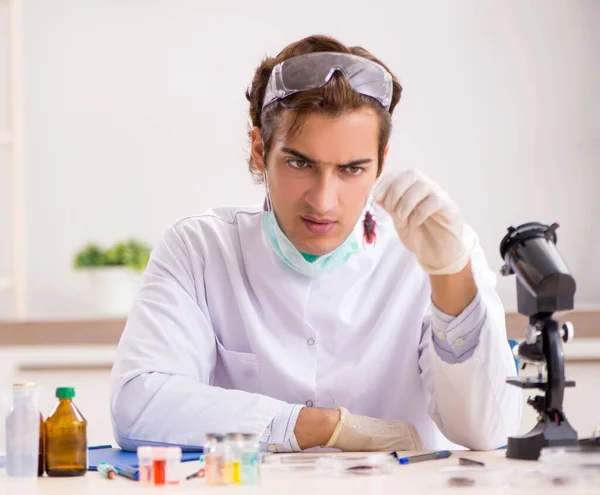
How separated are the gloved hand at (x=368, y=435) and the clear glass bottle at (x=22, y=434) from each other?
559 mm

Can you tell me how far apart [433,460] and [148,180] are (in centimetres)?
258

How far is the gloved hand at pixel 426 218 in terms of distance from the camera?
161 cm

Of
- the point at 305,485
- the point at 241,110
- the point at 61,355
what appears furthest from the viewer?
the point at 241,110

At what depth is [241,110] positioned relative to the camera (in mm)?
3961

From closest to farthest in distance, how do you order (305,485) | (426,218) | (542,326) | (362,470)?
(305,485)
(362,470)
(542,326)
(426,218)

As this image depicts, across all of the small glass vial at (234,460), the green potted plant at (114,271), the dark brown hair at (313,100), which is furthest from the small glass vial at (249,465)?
the green potted plant at (114,271)

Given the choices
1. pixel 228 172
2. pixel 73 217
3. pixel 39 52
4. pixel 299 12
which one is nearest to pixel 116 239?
pixel 73 217

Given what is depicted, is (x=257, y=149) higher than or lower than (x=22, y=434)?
higher

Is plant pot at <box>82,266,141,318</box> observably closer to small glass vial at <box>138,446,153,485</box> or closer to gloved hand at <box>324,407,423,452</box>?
gloved hand at <box>324,407,423,452</box>

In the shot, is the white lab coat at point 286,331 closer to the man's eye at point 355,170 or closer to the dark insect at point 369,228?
the dark insect at point 369,228

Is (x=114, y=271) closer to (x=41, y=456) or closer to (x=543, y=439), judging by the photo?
(x=41, y=456)

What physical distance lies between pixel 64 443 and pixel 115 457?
0.20 m

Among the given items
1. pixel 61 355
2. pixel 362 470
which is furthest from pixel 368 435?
pixel 61 355

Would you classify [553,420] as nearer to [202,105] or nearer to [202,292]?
[202,292]
